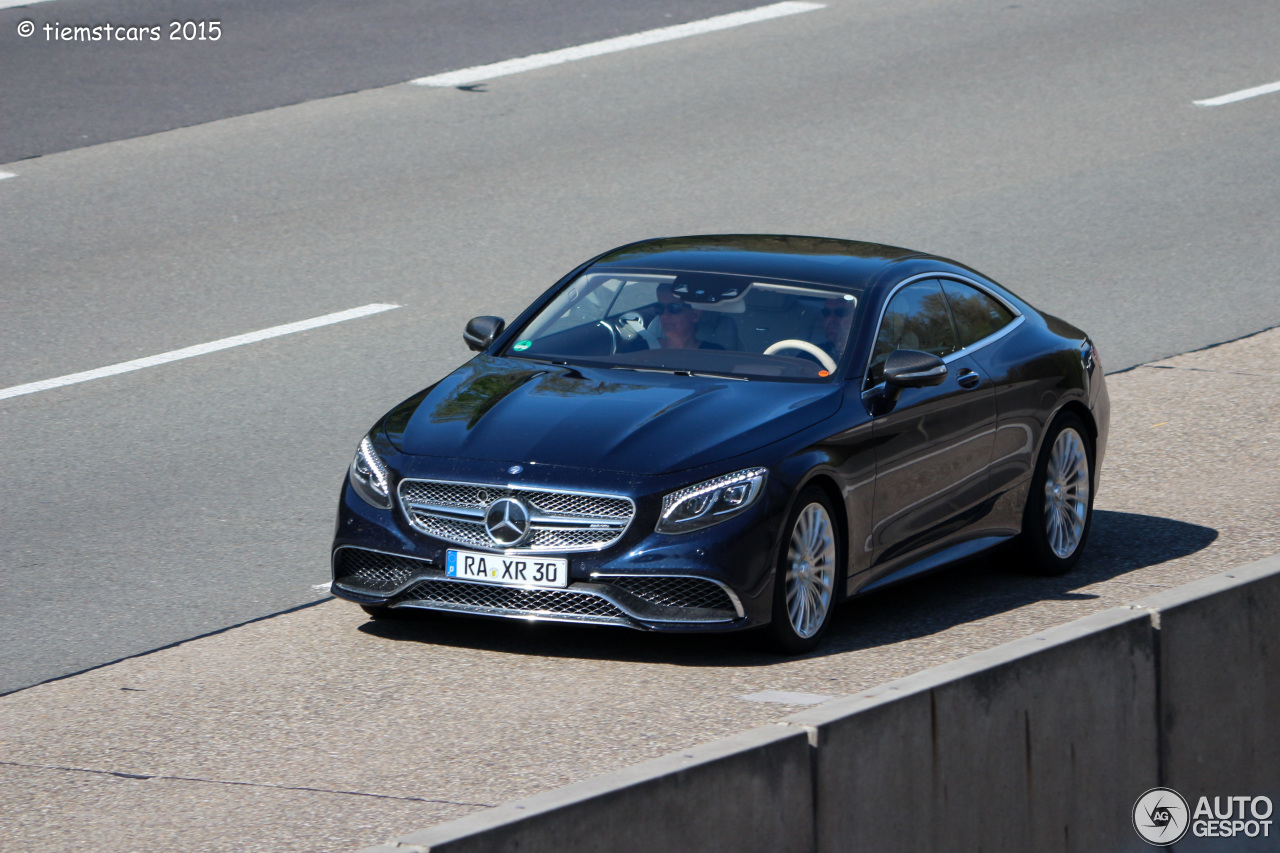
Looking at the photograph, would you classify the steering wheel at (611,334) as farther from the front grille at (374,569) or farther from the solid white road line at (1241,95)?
the solid white road line at (1241,95)

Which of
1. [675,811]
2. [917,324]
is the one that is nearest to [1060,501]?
[917,324]

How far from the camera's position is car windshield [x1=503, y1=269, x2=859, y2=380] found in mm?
8125

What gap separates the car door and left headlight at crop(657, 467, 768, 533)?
2.70 ft

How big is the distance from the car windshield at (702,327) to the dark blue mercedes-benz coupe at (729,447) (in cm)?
1

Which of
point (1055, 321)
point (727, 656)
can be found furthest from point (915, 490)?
point (1055, 321)

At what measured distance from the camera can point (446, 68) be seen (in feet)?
61.8

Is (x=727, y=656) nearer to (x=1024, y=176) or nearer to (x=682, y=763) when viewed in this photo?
(x=682, y=763)

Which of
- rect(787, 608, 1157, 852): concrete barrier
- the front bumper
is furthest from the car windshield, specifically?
rect(787, 608, 1157, 852): concrete barrier

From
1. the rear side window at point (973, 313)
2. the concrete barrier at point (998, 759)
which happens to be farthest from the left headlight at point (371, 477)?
the rear side window at point (973, 313)

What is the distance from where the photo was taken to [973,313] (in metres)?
8.99

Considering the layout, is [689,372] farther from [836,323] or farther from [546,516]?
[546,516]

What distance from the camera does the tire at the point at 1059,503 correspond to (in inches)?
350

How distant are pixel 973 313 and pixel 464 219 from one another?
6.70 metres

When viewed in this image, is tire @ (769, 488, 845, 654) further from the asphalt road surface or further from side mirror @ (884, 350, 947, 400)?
the asphalt road surface
